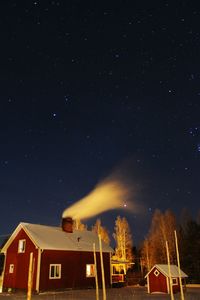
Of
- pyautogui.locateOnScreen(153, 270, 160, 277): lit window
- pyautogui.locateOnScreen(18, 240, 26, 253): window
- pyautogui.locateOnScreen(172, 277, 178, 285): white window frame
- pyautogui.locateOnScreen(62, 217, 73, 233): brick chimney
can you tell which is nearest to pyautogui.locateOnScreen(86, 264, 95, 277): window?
pyautogui.locateOnScreen(62, 217, 73, 233): brick chimney

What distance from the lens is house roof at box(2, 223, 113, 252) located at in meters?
31.5

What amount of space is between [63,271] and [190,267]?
19.0 m

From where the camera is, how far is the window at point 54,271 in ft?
100

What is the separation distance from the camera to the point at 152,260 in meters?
52.8

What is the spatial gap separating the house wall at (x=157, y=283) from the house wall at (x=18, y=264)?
10.7 m

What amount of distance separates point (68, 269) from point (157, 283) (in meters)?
8.77

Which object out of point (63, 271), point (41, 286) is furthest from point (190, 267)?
point (41, 286)

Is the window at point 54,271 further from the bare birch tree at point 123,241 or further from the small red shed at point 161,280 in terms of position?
the bare birch tree at point 123,241

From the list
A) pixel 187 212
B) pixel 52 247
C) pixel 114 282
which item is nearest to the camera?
pixel 52 247

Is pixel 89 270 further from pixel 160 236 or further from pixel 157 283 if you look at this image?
pixel 160 236

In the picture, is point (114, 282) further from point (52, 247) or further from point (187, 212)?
point (187, 212)

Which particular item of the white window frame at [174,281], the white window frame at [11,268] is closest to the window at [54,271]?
the white window frame at [11,268]

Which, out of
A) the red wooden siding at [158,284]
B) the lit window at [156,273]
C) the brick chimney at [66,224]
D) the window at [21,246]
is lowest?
the red wooden siding at [158,284]

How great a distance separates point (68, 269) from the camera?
1264 inches
